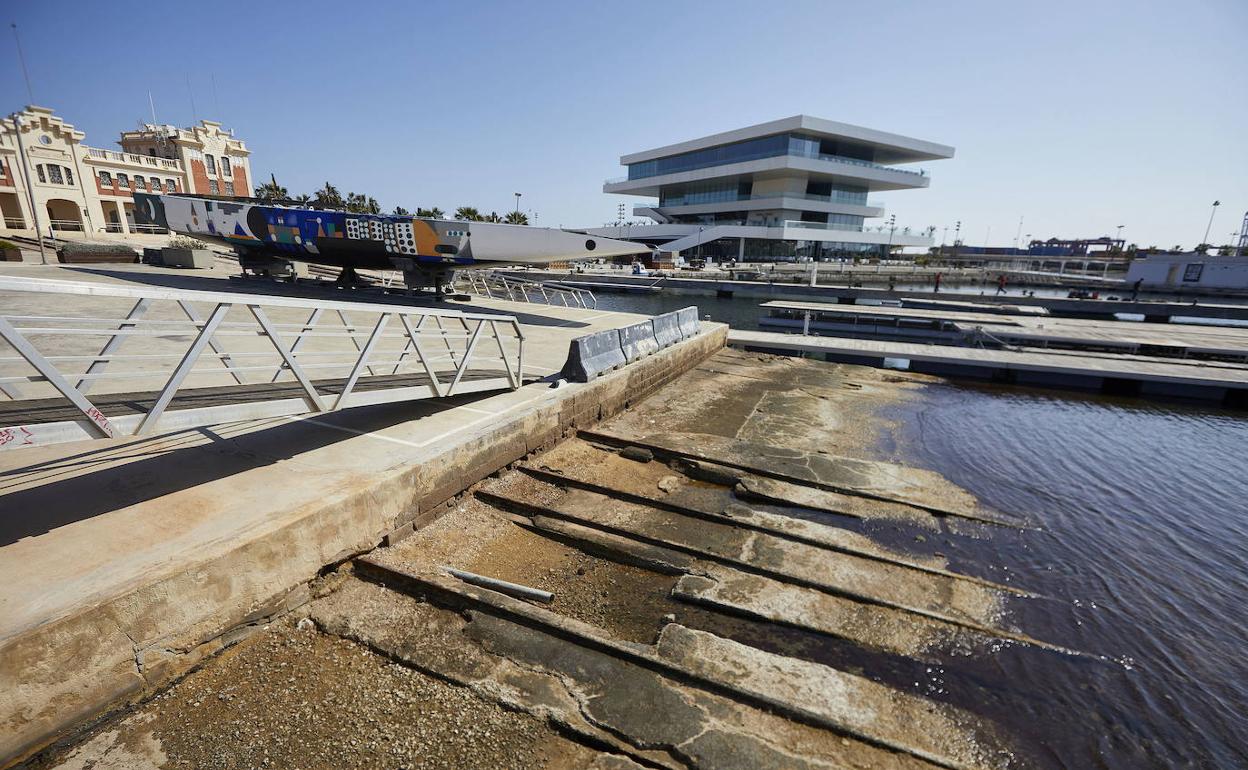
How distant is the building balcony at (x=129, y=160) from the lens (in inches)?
1820

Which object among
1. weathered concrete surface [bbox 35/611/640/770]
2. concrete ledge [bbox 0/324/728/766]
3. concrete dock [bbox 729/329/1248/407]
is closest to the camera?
concrete ledge [bbox 0/324/728/766]

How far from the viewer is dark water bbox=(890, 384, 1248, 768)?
4699mm

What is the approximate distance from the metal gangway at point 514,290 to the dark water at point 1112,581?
16158mm

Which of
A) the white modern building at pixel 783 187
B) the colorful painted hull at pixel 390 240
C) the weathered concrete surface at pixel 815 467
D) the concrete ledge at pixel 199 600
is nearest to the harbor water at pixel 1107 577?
the weathered concrete surface at pixel 815 467

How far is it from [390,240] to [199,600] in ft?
55.6

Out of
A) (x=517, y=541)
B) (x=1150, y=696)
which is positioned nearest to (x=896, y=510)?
(x=1150, y=696)

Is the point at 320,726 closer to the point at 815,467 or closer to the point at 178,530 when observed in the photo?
the point at 178,530

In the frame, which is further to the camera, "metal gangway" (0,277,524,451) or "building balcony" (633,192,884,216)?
"building balcony" (633,192,884,216)

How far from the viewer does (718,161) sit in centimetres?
7606

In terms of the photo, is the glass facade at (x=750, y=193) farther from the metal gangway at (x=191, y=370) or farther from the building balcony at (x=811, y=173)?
the metal gangway at (x=191, y=370)

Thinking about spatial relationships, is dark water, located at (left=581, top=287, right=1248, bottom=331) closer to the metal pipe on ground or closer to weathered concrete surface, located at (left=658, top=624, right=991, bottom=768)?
the metal pipe on ground

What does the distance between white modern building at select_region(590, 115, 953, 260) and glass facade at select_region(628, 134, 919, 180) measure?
0.14 metres

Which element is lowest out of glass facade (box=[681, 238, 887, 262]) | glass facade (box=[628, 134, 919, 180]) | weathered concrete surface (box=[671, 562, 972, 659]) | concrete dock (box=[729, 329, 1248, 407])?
weathered concrete surface (box=[671, 562, 972, 659])

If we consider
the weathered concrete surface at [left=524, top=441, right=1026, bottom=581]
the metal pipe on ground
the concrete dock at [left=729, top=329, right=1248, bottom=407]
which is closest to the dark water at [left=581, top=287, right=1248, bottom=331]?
the concrete dock at [left=729, top=329, right=1248, bottom=407]
